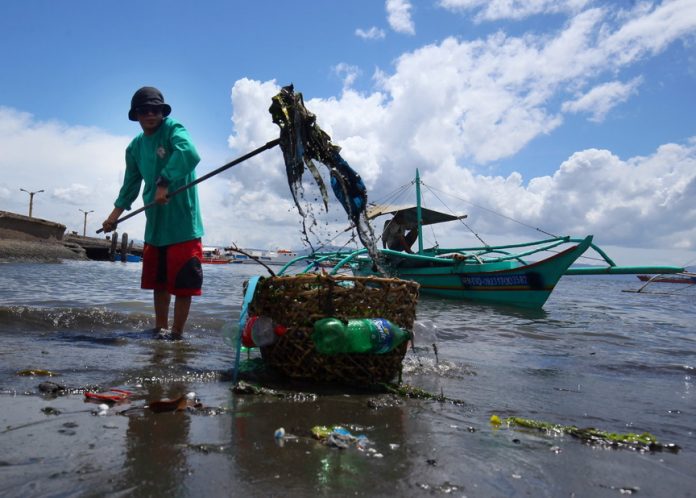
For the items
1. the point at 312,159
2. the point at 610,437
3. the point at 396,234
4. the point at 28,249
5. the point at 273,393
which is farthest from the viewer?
the point at 28,249

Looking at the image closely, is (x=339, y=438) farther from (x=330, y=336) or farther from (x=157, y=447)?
(x=330, y=336)

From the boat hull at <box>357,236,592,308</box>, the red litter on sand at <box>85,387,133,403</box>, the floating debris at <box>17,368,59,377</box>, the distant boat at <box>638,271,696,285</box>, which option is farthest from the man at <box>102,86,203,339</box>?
the distant boat at <box>638,271,696,285</box>

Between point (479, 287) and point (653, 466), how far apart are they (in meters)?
10.6

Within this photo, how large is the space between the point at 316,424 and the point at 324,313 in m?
0.78

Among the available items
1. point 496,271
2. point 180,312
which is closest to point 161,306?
point 180,312

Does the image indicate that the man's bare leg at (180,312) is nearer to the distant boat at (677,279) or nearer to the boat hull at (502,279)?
the boat hull at (502,279)

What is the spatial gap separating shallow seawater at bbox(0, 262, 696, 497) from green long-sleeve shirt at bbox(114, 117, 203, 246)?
90 centimetres

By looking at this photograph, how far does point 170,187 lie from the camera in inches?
156

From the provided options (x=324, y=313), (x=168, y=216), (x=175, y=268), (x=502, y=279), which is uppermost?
(x=168, y=216)

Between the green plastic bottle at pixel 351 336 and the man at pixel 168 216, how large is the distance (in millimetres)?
1704

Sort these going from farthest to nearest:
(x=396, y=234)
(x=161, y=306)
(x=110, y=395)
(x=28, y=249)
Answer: (x=28, y=249) < (x=396, y=234) < (x=161, y=306) < (x=110, y=395)

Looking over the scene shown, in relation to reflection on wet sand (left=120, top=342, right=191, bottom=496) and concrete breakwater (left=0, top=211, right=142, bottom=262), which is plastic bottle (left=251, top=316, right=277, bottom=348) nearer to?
reflection on wet sand (left=120, top=342, right=191, bottom=496)

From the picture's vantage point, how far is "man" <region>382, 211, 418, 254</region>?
1650 cm

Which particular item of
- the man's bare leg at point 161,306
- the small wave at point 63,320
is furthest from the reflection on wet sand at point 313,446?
the small wave at point 63,320
